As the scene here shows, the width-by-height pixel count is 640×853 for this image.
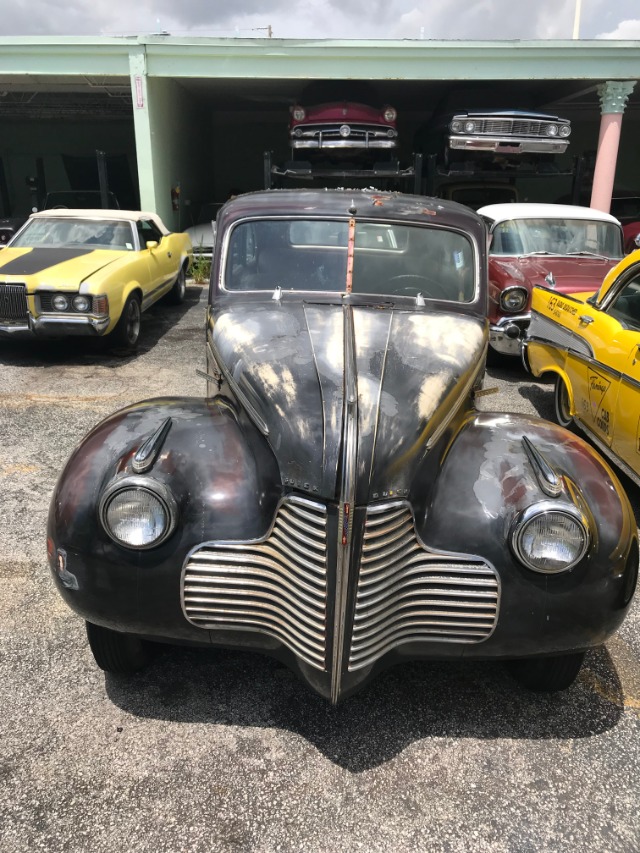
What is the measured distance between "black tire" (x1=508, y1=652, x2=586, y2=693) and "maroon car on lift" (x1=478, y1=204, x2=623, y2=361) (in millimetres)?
4516

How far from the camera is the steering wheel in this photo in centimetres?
355

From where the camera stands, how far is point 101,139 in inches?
765

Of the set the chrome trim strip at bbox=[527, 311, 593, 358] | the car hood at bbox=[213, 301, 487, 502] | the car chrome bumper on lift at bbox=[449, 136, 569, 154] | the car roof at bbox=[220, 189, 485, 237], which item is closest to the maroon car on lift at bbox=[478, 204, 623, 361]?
the chrome trim strip at bbox=[527, 311, 593, 358]

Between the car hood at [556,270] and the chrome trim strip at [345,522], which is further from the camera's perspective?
the car hood at [556,270]

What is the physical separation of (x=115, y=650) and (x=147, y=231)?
776cm

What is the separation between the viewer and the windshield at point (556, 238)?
24.9 feet

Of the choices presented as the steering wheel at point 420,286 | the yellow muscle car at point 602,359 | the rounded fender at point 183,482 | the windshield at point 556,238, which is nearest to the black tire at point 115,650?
the rounded fender at point 183,482

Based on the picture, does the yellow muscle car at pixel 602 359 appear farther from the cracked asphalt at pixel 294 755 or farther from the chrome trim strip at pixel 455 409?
the chrome trim strip at pixel 455 409

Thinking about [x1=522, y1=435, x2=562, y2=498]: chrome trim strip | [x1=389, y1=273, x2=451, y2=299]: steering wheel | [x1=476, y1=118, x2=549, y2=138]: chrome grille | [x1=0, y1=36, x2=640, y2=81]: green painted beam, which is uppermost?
[x1=0, y1=36, x2=640, y2=81]: green painted beam

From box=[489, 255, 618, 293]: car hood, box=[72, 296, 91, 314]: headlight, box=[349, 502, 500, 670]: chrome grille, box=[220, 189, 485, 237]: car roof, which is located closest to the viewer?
box=[349, 502, 500, 670]: chrome grille

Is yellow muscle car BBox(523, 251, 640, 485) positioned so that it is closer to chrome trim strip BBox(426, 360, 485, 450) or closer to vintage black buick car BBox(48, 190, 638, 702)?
chrome trim strip BBox(426, 360, 485, 450)

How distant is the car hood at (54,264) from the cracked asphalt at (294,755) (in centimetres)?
463

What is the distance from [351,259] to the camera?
357 centimetres

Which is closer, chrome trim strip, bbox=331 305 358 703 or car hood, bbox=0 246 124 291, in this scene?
chrome trim strip, bbox=331 305 358 703
